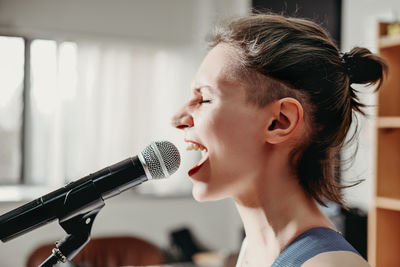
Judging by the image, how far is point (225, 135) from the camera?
31.7 inches

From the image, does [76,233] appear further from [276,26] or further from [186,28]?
[186,28]

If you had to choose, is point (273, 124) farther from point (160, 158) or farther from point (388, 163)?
point (388, 163)

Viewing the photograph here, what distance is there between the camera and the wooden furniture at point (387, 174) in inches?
91.5

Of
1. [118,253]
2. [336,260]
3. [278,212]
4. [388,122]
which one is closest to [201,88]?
[278,212]

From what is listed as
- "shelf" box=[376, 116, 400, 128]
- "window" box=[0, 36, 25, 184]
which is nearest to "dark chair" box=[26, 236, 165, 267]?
"shelf" box=[376, 116, 400, 128]

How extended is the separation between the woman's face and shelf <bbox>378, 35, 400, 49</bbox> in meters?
1.65

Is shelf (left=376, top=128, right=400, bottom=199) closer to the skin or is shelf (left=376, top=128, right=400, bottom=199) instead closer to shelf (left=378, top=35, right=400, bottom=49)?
shelf (left=378, top=35, right=400, bottom=49)

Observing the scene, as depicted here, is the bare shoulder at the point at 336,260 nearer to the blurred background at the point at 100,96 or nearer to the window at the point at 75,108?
the blurred background at the point at 100,96

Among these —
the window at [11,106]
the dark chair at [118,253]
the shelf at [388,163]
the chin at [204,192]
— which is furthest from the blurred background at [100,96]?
the chin at [204,192]

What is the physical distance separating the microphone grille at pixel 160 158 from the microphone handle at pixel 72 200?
17mm

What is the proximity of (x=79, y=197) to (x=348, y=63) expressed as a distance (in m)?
0.53

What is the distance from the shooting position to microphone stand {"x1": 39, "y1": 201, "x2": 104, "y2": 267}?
802mm

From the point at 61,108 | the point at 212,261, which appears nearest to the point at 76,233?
the point at 212,261

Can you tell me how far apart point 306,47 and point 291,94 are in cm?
8
